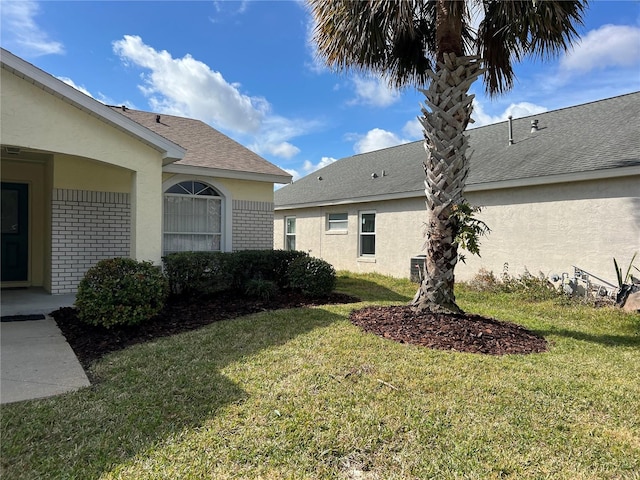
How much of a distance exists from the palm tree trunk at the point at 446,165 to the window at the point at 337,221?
947 centimetres

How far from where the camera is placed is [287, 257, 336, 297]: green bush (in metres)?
9.16

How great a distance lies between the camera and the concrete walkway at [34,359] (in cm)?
409

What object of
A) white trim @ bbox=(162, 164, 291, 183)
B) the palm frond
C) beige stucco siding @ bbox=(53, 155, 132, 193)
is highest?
the palm frond

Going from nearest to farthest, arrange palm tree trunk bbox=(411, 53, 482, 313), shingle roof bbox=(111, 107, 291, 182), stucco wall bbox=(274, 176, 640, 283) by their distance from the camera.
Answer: palm tree trunk bbox=(411, 53, 482, 313) → stucco wall bbox=(274, 176, 640, 283) → shingle roof bbox=(111, 107, 291, 182)

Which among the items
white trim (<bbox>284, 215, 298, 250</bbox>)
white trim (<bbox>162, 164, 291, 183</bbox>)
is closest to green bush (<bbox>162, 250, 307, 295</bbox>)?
white trim (<bbox>162, 164, 291, 183</bbox>)

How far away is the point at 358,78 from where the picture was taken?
8.43 meters

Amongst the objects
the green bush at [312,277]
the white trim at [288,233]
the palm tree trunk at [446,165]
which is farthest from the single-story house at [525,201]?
the green bush at [312,277]

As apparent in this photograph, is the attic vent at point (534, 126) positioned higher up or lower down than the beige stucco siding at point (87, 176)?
higher up

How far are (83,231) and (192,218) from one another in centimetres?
247

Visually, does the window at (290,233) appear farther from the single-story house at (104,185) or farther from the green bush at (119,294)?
the green bush at (119,294)

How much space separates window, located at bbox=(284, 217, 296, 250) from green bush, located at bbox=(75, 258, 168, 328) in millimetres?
12619

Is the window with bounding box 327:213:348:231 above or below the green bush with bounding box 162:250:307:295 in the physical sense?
above

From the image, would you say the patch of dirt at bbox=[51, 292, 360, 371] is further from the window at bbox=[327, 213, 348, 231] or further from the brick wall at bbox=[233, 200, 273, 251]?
the window at bbox=[327, 213, 348, 231]

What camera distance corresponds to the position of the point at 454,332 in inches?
239
